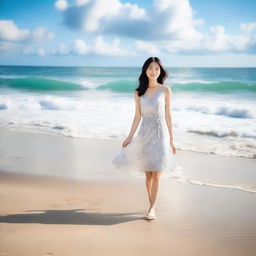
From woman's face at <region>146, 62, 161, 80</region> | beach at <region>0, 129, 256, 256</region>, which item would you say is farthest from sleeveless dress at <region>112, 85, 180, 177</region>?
beach at <region>0, 129, 256, 256</region>

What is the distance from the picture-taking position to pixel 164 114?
4.00 m

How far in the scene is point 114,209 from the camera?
4211 mm

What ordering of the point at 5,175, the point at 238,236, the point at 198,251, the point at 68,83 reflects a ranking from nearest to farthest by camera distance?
1. the point at 198,251
2. the point at 238,236
3. the point at 5,175
4. the point at 68,83

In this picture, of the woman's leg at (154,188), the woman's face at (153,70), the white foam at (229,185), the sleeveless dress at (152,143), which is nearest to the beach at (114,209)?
the white foam at (229,185)

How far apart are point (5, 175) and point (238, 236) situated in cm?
349

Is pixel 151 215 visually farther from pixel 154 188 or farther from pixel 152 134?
pixel 152 134

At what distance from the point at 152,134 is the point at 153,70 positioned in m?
0.67

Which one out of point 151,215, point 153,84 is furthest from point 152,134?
point 151,215

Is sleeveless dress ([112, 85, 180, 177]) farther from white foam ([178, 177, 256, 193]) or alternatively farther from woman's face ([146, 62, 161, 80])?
white foam ([178, 177, 256, 193])

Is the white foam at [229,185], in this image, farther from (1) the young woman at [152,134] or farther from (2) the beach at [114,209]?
(1) the young woman at [152,134]

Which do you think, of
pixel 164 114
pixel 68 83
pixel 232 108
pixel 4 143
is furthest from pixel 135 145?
pixel 68 83

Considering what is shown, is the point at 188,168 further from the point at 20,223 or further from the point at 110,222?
the point at 20,223

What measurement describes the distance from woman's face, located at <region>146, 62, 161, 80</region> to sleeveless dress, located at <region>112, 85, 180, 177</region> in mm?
148

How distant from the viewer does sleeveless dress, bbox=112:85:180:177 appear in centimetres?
392
